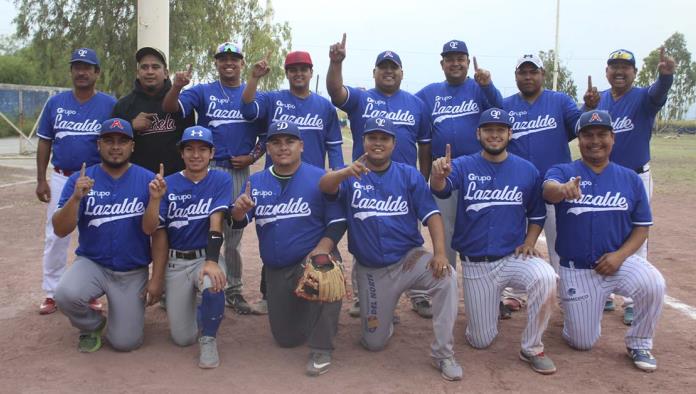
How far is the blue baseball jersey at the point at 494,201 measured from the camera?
4.70 meters

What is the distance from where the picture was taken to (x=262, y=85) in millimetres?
26422

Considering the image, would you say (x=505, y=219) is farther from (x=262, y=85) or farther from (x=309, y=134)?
(x=262, y=85)

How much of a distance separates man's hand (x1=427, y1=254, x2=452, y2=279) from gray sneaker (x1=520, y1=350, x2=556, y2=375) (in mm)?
882

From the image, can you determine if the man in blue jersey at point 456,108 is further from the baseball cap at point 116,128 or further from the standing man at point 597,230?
the baseball cap at point 116,128

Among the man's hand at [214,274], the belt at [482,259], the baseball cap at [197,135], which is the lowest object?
the man's hand at [214,274]

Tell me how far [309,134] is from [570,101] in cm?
236

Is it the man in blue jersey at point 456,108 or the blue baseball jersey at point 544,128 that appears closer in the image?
the blue baseball jersey at point 544,128

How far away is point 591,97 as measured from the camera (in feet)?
17.9

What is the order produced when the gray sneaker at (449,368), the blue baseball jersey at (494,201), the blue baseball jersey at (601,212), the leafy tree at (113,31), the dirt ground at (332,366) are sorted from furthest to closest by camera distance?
1. the leafy tree at (113,31)
2. the blue baseball jersey at (494,201)
3. the blue baseball jersey at (601,212)
4. the gray sneaker at (449,368)
5. the dirt ground at (332,366)

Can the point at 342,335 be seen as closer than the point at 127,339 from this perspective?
No

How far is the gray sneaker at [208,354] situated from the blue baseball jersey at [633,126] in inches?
151

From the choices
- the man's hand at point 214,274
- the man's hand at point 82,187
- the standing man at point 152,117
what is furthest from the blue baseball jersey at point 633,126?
the man's hand at point 82,187

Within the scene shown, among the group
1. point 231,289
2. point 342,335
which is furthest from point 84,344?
point 342,335

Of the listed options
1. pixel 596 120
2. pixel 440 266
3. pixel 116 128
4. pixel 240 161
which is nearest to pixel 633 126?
pixel 596 120
